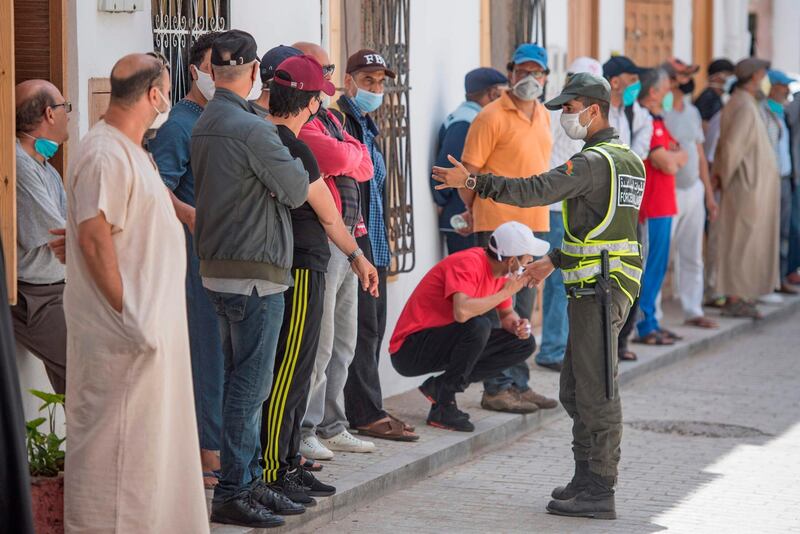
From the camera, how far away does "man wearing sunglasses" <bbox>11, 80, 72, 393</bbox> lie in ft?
20.8

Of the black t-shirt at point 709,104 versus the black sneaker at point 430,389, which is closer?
the black sneaker at point 430,389

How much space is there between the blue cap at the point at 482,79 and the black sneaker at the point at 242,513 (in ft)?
14.0

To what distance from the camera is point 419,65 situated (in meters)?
9.80

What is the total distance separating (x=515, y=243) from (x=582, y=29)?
509 cm

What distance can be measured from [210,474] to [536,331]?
5349 millimetres

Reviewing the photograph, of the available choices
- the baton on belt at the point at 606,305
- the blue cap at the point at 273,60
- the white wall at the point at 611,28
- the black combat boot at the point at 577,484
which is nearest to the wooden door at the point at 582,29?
the white wall at the point at 611,28

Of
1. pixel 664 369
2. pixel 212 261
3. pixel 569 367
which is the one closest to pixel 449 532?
pixel 569 367

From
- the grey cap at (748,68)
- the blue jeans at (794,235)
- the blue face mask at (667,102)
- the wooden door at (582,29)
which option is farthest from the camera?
the blue jeans at (794,235)

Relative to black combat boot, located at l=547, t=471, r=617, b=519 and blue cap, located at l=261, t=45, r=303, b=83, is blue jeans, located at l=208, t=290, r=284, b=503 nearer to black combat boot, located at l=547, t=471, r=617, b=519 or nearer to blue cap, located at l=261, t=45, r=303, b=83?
blue cap, located at l=261, t=45, r=303, b=83

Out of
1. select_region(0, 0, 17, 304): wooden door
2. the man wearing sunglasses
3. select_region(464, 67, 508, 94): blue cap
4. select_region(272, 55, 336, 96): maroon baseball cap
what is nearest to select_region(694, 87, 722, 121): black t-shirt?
select_region(464, 67, 508, 94): blue cap

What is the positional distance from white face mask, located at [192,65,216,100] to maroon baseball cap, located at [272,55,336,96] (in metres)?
0.48

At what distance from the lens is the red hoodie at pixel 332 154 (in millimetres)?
7031

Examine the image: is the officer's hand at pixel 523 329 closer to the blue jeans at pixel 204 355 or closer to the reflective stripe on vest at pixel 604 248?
the reflective stripe on vest at pixel 604 248

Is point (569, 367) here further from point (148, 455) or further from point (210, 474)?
point (148, 455)
